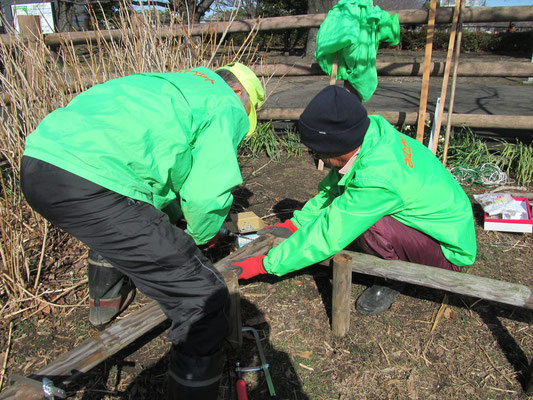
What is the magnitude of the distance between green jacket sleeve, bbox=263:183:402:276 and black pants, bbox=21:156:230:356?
19.9 inches

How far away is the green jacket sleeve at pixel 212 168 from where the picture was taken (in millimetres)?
1670

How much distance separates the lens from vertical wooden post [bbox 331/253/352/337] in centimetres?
197

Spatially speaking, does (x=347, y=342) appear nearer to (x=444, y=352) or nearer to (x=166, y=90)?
(x=444, y=352)

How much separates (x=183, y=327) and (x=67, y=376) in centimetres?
49

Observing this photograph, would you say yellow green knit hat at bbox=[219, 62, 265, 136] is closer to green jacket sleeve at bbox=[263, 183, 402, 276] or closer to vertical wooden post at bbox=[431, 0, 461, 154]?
green jacket sleeve at bbox=[263, 183, 402, 276]

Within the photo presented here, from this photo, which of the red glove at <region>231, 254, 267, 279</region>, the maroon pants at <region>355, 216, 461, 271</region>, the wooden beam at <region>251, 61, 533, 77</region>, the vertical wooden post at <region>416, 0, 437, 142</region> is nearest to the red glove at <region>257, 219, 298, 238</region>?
the red glove at <region>231, 254, 267, 279</region>

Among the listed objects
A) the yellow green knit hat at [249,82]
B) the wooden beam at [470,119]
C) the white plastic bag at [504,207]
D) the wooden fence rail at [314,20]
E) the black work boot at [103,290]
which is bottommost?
the white plastic bag at [504,207]

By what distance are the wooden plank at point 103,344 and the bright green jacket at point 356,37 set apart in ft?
8.96

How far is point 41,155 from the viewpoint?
1.51 m

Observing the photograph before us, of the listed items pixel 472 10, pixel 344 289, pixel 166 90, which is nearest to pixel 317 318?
pixel 344 289

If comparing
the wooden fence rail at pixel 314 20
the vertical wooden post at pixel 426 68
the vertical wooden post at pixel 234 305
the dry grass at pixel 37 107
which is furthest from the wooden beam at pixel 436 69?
the vertical wooden post at pixel 234 305

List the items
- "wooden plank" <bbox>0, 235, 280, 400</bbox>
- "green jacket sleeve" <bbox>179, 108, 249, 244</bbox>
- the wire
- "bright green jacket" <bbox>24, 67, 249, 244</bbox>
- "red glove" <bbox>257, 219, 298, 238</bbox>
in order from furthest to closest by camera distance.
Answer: the wire → "red glove" <bbox>257, 219, 298, 238</bbox> → "green jacket sleeve" <bbox>179, 108, 249, 244</bbox> → "bright green jacket" <bbox>24, 67, 249, 244</bbox> → "wooden plank" <bbox>0, 235, 280, 400</bbox>

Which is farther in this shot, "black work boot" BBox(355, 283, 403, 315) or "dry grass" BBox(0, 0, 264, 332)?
"dry grass" BBox(0, 0, 264, 332)

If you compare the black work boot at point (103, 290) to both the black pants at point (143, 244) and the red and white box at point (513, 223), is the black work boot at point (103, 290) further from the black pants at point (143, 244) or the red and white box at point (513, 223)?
the red and white box at point (513, 223)
